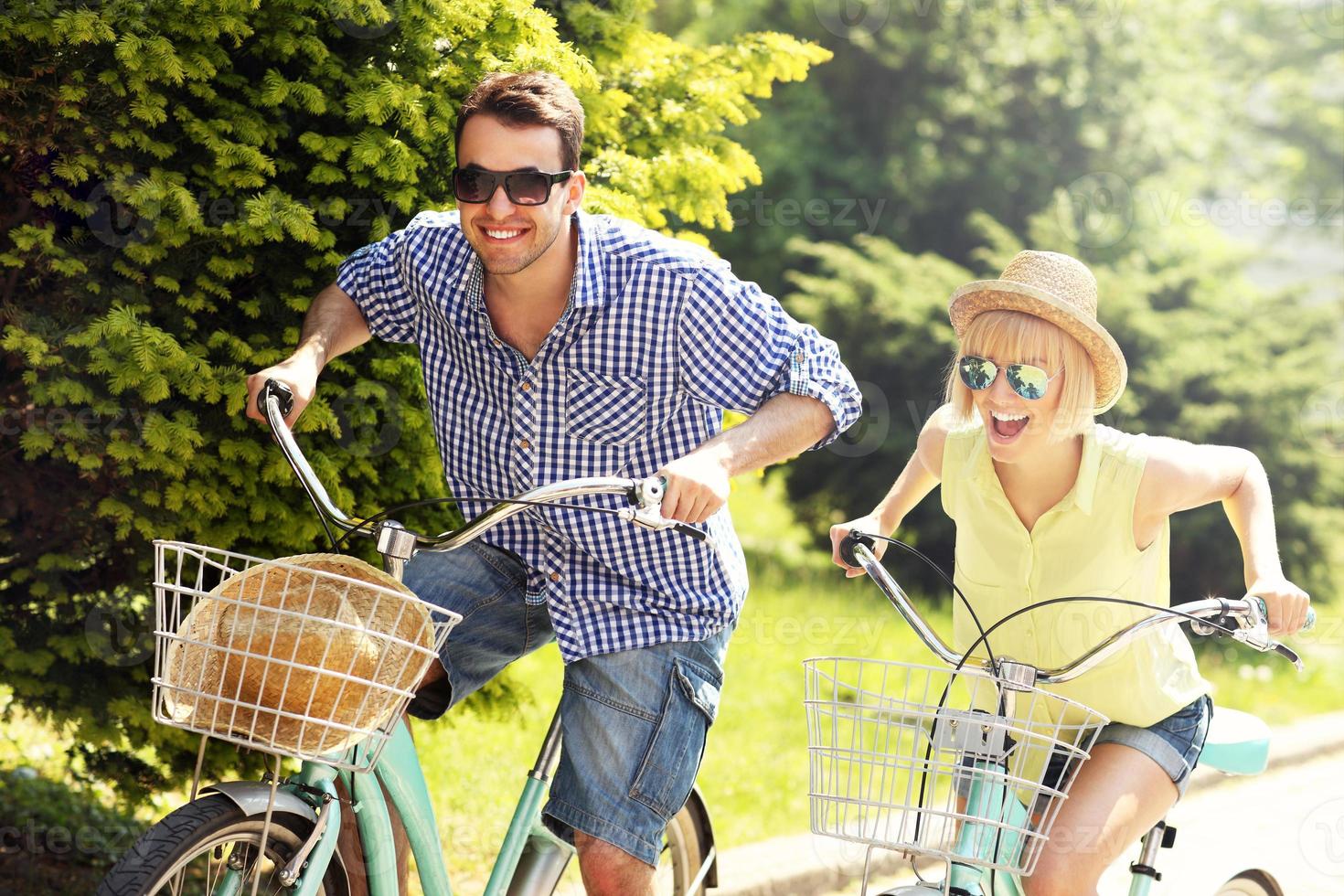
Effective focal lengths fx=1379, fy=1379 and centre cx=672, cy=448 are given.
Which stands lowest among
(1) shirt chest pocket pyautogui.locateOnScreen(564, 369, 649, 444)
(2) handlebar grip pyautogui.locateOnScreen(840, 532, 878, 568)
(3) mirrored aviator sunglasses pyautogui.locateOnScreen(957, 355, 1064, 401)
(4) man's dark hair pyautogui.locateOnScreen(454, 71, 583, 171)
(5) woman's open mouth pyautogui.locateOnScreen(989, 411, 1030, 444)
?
(2) handlebar grip pyautogui.locateOnScreen(840, 532, 878, 568)

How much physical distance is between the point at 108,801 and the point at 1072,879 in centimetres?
369

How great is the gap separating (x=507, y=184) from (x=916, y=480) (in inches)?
48.1

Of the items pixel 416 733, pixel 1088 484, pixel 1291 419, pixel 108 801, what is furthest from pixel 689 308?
pixel 1291 419

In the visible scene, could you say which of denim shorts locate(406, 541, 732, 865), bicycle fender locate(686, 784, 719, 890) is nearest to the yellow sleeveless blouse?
denim shorts locate(406, 541, 732, 865)

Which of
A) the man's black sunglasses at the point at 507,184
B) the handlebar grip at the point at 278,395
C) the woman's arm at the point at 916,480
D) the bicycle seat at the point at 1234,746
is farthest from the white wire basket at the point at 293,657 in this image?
the bicycle seat at the point at 1234,746

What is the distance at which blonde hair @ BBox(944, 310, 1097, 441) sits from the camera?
112 inches

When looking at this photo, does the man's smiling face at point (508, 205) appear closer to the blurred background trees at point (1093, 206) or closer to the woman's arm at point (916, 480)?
the woman's arm at point (916, 480)

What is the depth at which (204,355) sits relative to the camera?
3.54m

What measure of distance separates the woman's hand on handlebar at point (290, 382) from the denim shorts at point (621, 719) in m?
0.50

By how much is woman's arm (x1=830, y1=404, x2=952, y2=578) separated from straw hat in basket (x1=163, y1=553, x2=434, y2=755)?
1106 millimetres

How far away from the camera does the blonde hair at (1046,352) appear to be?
283 cm

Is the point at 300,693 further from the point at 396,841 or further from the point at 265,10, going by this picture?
the point at 265,10

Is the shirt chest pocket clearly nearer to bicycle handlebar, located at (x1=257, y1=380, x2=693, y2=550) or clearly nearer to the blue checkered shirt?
the blue checkered shirt

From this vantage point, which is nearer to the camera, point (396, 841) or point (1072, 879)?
point (1072, 879)
